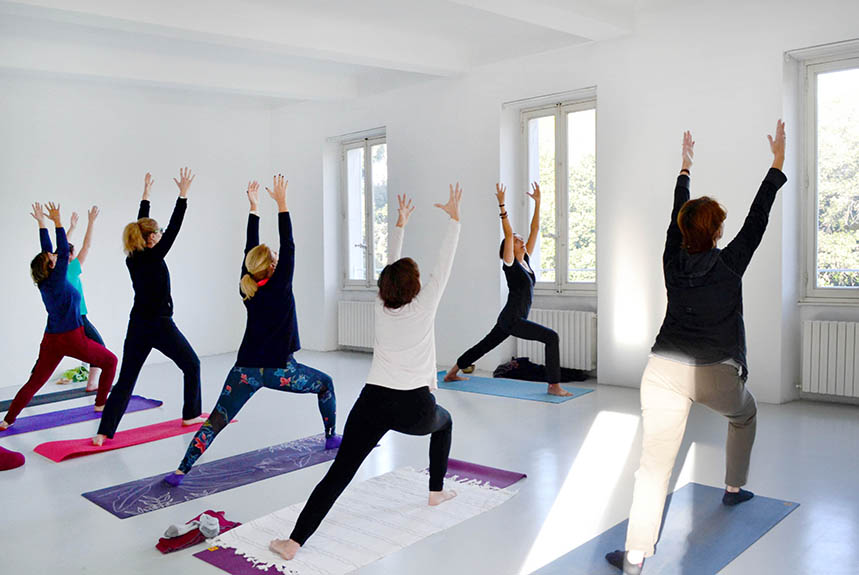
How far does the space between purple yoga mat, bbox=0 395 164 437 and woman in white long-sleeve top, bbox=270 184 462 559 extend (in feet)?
10.4

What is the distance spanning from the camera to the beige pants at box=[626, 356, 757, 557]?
2564mm

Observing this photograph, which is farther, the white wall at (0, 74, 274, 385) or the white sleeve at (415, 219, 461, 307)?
the white wall at (0, 74, 274, 385)

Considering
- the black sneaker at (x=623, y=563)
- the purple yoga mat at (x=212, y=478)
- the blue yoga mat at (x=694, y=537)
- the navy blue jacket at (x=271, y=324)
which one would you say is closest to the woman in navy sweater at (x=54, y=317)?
the purple yoga mat at (x=212, y=478)

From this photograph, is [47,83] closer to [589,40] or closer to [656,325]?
[589,40]

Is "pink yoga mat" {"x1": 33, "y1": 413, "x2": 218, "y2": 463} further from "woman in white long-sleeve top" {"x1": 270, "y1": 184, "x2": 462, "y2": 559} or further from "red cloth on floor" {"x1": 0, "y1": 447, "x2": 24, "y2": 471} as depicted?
"woman in white long-sleeve top" {"x1": 270, "y1": 184, "x2": 462, "y2": 559}

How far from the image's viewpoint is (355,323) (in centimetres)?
848

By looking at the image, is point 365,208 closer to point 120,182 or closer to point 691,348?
point 120,182

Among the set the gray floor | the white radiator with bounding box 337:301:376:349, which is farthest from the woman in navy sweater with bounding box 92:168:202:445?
the white radiator with bounding box 337:301:376:349

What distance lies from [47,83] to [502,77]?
4.47 m

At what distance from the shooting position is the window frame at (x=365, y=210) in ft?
27.6

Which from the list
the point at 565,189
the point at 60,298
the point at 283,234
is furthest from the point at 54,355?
the point at 565,189

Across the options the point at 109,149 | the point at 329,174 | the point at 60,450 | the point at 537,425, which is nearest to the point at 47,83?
the point at 109,149

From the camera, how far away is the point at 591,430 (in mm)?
4668

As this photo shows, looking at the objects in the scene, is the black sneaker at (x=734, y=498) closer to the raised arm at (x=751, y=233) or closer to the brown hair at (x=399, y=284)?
the raised arm at (x=751, y=233)
